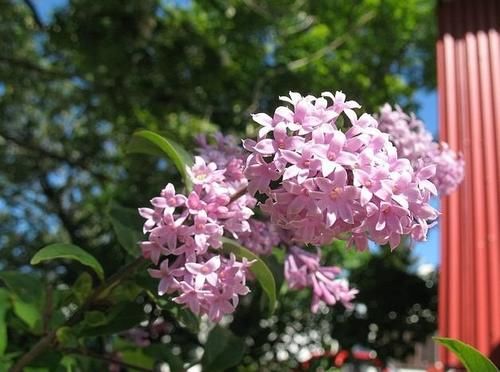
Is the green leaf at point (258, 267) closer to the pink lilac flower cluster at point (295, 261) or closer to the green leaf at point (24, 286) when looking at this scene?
the pink lilac flower cluster at point (295, 261)

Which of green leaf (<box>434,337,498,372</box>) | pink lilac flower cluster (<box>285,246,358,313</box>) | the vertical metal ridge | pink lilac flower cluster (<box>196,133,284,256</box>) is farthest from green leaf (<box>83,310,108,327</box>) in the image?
the vertical metal ridge

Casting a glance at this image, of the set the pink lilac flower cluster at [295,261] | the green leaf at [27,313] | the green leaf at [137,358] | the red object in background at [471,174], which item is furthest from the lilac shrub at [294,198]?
the red object in background at [471,174]

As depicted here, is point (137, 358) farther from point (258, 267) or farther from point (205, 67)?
point (205, 67)

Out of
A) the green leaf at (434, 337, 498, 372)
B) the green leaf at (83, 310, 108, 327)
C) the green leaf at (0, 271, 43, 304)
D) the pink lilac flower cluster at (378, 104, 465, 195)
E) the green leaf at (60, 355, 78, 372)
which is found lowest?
the green leaf at (60, 355, 78, 372)

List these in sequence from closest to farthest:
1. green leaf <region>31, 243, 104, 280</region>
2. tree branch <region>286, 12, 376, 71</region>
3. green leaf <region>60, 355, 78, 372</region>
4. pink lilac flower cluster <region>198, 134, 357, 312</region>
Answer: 1. green leaf <region>31, 243, 104, 280</region>
2. pink lilac flower cluster <region>198, 134, 357, 312</region>
3. green leaf <region>60, 355, 78, 372</region>
4. tree branch <region>286, 12, 376, 71</region>

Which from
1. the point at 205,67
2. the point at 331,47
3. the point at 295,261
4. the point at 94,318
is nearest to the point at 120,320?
the point at 94,318

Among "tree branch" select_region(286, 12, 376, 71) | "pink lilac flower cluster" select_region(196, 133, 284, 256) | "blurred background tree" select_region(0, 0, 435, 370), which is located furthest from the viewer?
"tree branch" select_region(286, 12, 376, 71)

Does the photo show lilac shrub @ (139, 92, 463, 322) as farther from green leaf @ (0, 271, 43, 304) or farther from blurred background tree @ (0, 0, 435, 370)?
blurred background tree @ (0, 0, 435, 370)
